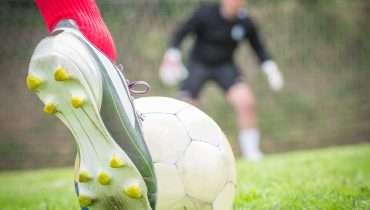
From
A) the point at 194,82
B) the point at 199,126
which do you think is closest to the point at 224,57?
the point at 194,82

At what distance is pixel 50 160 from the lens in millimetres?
6121

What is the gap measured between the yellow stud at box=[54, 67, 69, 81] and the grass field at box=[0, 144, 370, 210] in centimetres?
90

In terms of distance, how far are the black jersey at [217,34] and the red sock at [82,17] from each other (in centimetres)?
318

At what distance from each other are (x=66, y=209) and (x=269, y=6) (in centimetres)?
607

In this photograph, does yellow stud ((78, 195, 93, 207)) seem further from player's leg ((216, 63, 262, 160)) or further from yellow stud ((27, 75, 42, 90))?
player's leg ((216, 63, 262, 160))

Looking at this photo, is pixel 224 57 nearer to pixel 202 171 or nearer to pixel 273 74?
pixel 273 74

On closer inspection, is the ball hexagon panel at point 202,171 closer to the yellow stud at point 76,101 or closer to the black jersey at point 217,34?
the yellow stud at point 76,101

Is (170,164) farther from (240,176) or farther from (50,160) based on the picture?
(50,160)

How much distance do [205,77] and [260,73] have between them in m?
2.78

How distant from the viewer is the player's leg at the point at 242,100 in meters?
4.53

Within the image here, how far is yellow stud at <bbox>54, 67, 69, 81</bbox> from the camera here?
1.17 metres

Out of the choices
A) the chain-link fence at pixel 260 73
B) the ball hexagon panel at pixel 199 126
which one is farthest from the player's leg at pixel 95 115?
the chain-link fence at pixel 260 73

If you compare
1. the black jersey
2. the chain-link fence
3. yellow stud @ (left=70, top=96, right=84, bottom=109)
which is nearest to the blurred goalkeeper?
the black jersey

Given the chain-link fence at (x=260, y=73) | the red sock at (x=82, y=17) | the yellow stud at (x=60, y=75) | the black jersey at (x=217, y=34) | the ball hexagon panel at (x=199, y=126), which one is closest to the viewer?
the yellow stud at (x=60, y=75)
